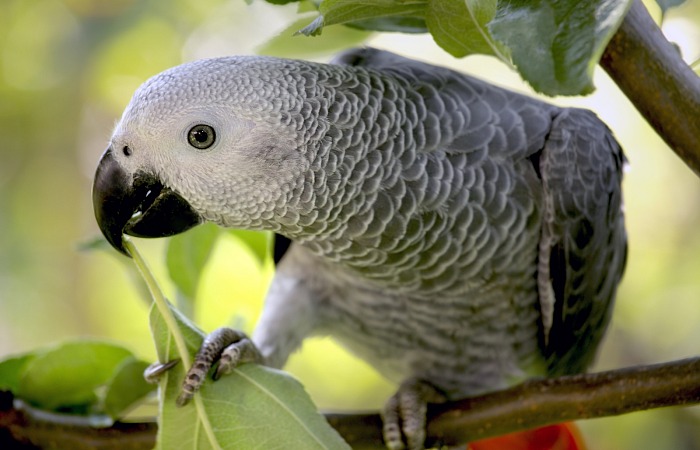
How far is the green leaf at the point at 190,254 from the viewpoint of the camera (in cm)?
101

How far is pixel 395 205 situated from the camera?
94 cm

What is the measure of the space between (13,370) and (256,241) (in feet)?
1.34

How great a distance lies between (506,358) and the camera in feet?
4.09

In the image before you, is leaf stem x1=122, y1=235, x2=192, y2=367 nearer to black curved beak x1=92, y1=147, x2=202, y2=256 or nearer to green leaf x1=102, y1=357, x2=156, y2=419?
black curved beak x1=92, y1=147, x2=202, y2=256

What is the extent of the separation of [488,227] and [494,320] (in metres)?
0.22

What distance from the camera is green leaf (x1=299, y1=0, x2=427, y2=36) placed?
2.25ft

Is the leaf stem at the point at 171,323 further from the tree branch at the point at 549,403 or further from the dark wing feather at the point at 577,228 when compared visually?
the dark wing feather at the point at 577,228

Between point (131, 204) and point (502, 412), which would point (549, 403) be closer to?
point (502, 412)

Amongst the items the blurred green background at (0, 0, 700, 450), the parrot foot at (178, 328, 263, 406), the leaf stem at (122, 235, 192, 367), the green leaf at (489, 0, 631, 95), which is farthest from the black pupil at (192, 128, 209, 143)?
the blurred green background at (0, 0, 700, 450)

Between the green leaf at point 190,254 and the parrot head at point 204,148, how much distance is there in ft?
0.40

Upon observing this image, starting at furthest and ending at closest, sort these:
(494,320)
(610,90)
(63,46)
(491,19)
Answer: (63,46), (610,90), (494,320), (491,19)

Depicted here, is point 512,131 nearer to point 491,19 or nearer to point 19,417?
point 491,19

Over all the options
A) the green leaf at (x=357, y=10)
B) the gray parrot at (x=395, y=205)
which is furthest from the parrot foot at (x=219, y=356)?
the green leaf at (x=357, y=10)

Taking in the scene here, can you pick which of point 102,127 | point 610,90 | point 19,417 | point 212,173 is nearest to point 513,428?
point 212,173
